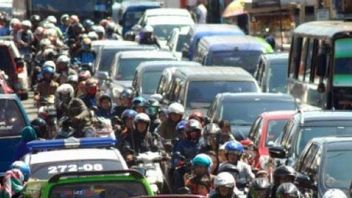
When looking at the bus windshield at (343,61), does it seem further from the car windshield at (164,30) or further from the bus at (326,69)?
the car windshield at (164,30)

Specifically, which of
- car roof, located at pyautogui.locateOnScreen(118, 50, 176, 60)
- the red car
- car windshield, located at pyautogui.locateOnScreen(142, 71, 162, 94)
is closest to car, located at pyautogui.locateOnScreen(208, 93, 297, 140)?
the red car

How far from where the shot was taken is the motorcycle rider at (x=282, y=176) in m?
16.6

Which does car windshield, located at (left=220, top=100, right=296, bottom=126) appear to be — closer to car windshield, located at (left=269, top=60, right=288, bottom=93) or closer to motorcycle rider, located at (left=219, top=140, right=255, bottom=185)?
motorcycle rider, located at (left=219, top=140, right=255, bottom=185)

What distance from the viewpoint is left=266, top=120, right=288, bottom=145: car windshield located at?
22.7m

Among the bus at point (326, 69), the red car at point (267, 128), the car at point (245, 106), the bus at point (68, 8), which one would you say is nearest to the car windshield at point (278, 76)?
the bus at point (326, 69)

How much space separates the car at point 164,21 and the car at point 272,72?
53.9 feet

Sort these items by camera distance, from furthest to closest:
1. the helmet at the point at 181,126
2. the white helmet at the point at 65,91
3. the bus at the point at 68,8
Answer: the bus at the point at 68,8 < the white helmet at the point at 65,91 < the helmet at the point at 181,126

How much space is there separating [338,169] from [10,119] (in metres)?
7.22

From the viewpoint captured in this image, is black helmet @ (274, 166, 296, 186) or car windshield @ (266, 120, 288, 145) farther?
car windshield @ (266, 120, 288, 145)

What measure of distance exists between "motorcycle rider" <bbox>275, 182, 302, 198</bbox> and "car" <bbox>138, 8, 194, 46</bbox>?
113 feet

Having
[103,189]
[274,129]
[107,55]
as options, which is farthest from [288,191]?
[107,55]

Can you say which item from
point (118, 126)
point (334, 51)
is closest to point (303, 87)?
point (334, 51)

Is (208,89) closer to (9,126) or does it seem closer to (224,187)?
(9,126)

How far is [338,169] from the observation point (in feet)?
55.5
